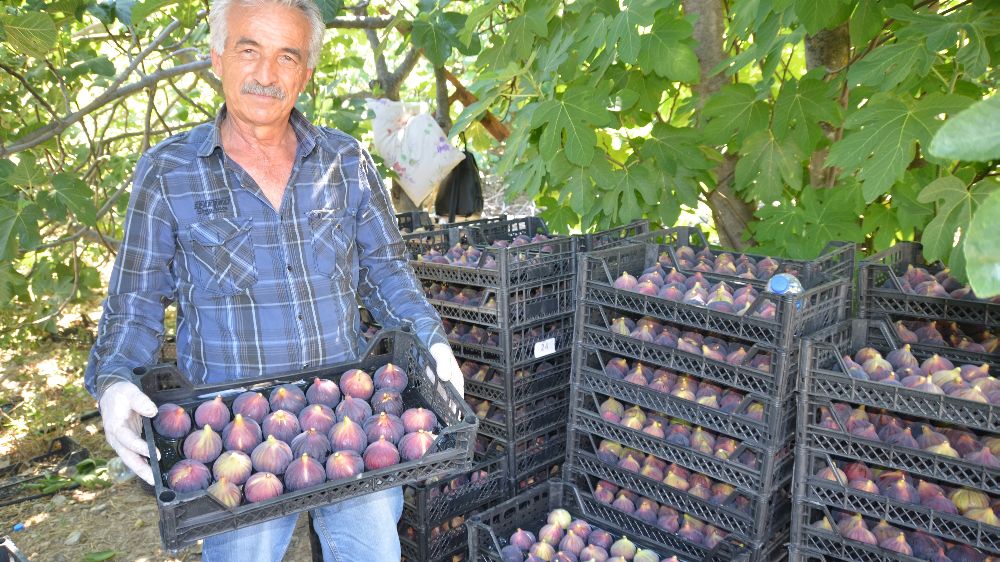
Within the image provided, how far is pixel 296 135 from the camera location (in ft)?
6.51

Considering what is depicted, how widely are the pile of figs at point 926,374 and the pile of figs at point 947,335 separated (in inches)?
8.5

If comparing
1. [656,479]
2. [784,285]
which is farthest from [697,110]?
[656,479]

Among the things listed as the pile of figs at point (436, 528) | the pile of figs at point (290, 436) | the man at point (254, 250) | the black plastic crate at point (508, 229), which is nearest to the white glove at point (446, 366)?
the man at point (254, 250)

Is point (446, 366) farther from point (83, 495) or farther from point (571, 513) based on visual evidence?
point (83, 495)

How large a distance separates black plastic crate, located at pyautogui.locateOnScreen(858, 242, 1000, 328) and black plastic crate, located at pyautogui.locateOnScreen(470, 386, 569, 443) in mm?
1222

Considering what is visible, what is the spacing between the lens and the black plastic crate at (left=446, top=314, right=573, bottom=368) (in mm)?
2865

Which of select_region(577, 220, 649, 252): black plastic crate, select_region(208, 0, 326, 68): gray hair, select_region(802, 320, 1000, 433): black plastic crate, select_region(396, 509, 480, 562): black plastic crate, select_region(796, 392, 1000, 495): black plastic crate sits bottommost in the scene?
select_region(396, 509, 480, 562): black plastic crate

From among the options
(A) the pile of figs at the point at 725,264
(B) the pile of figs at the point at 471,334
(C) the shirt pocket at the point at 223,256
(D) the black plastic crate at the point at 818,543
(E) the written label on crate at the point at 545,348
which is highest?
(C) the shirt pocket at the point at 223,256

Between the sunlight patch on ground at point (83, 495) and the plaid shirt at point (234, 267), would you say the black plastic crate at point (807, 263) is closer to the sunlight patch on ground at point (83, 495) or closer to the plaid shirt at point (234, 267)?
the plaid shirt at point (234, 267)

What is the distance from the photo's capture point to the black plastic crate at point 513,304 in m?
2.82

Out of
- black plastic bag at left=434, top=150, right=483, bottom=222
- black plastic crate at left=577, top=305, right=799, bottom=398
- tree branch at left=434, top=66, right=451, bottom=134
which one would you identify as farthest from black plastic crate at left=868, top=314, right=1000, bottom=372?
black plastic bag at left=434, top=150, right=483, bottom=222

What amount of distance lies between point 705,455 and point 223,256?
4.89ft

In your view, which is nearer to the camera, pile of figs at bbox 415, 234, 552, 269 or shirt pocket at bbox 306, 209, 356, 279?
shirt pocket at bbox 306, 209, 356, 279

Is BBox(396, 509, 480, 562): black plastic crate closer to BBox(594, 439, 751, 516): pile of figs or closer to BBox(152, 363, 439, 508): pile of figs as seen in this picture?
BBox(594, 439, 751, 516): pile of figs
